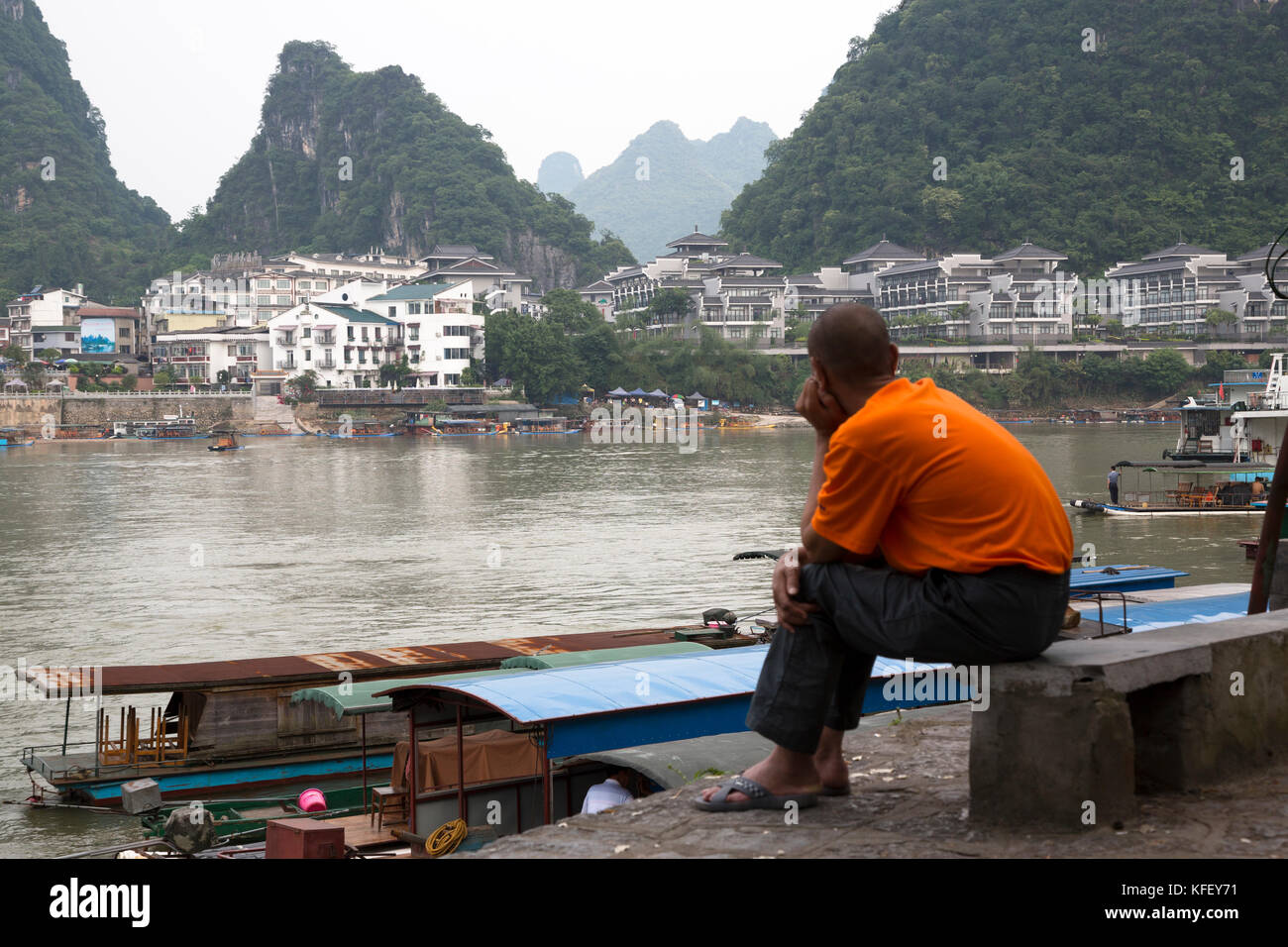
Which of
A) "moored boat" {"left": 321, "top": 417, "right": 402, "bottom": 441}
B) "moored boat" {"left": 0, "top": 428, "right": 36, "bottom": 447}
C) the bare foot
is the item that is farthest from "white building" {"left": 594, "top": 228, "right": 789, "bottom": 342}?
→ the bare foot

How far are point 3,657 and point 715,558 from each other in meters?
11.7

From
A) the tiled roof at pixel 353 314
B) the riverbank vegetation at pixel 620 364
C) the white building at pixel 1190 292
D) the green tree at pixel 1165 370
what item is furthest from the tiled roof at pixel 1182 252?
the tiled roof at pixel 353 314

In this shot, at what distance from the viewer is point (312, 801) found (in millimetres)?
8883

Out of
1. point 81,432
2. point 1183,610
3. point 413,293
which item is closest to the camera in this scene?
point 1183,610

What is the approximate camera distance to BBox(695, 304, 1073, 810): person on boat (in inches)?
117

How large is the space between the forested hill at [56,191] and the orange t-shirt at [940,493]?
102 m

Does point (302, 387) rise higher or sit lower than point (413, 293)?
lower

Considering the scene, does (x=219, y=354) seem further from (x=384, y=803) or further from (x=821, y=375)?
(x=821, y=375)

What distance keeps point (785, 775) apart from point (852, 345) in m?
1.10

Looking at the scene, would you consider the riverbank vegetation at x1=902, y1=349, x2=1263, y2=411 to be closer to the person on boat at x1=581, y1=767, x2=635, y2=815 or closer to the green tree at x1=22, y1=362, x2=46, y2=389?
the green tree at x1=22, y1=362, x2=46, y2=389

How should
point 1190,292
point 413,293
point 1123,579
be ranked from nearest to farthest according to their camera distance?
point 1123,579
point 413,293
point 1190,292

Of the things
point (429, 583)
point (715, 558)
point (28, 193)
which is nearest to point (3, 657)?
point (429, 583)

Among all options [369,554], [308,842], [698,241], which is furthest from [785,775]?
[698,241]

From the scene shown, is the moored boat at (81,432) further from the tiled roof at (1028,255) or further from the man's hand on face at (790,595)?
the man's hand on face at (790,595)
